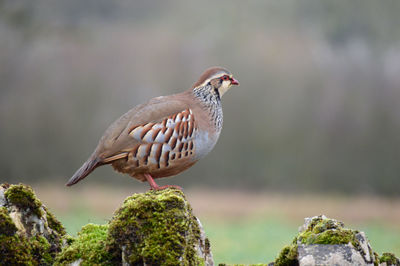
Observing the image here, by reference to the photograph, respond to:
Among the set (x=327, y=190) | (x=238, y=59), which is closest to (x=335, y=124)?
(x=327, y=190)

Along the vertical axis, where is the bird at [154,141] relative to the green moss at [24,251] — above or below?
above

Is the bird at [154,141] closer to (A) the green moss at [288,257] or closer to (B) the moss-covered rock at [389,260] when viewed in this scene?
(A) the green moss at [288,257]

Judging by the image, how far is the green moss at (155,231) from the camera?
3.80 metres

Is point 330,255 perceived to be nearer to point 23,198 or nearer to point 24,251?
point 24,251

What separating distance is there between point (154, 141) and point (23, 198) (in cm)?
202

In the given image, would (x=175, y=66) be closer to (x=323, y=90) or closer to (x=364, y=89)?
(x=323, y=90)

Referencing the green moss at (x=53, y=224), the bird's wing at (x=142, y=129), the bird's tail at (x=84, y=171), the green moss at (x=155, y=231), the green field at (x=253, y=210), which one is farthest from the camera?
the green field at (x=253, y=210)

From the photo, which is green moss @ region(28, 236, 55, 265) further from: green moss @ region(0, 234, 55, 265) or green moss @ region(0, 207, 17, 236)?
green moss @ region(0, 207, 17, 236)

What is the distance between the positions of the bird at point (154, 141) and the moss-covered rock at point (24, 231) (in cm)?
132

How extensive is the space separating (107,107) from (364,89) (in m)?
9.47

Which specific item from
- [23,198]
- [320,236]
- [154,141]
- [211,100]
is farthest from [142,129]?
[320,236]

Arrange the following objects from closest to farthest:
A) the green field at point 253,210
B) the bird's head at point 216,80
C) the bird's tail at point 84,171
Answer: the bird's tail at point 84,171 → the bird's head at point 216,80 → the green field at point 253,210

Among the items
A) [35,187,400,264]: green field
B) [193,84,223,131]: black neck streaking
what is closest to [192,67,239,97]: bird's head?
[193,84,223,131]: black neck streaking

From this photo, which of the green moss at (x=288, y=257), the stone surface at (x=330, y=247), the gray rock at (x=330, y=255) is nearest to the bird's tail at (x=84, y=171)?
the green moss at (x=288, y=257)
